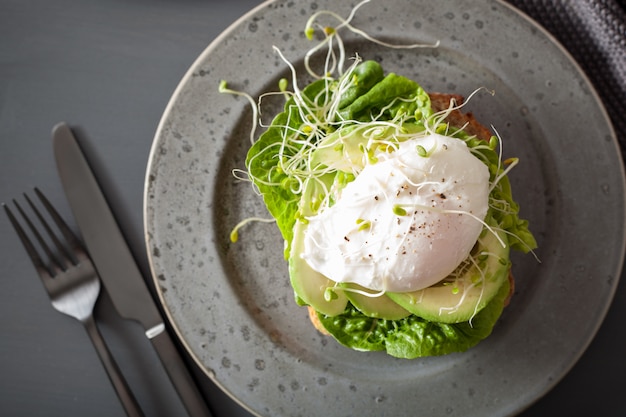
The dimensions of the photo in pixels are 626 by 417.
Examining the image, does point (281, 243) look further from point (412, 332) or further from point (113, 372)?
point (113, 372)

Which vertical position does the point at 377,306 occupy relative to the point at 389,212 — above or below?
below

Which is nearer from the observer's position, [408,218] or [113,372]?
[408,218]

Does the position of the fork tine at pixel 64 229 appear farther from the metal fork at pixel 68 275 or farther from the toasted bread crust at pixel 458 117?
the toasted bread crust at pixel 458 117

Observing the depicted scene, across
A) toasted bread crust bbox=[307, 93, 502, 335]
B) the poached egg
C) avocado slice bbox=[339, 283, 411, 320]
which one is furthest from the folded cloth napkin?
avocado slice bbox=[339, 283, 411, 320]

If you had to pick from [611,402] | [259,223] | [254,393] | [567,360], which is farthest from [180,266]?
[611,402]

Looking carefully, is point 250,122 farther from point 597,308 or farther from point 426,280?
point 597,308

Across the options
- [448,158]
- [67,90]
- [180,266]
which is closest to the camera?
[448,158]

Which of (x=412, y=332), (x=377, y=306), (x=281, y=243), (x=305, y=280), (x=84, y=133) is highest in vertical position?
(x=84, y=133)

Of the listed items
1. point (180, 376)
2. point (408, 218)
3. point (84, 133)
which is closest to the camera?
point (408, 218)

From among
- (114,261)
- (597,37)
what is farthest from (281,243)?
(597,37)
